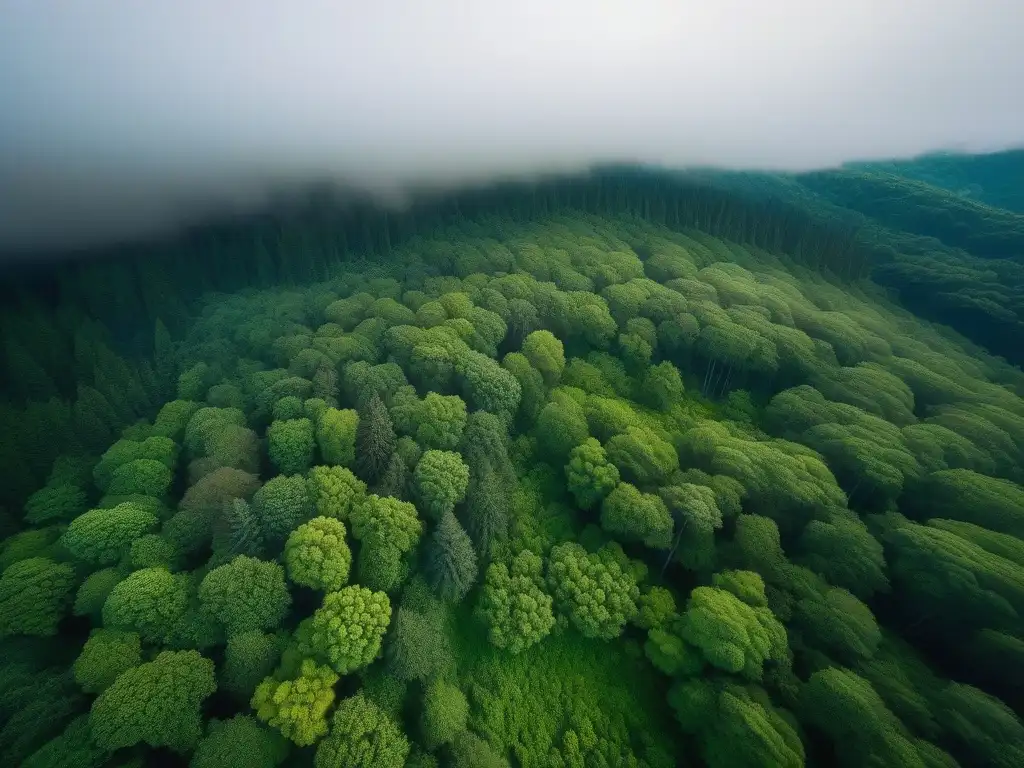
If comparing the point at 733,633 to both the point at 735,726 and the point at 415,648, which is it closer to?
the point at 735,726

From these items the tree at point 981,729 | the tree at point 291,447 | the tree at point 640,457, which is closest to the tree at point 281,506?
the tree at point 291,447

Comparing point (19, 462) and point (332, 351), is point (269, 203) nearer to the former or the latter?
point (332, 351)

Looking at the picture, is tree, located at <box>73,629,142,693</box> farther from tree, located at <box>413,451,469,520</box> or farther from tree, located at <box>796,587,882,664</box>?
tree, located at <box>796,587,882,664</box>

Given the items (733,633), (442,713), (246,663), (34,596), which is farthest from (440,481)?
(34,596)

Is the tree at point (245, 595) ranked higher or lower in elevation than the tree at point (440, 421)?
lower

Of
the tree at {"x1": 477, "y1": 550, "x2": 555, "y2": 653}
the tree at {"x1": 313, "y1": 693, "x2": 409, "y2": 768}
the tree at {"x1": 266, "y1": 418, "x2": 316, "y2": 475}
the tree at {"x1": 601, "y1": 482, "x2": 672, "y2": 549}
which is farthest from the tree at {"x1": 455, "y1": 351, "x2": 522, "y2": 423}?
the tree at {"x1": 313, "y1": 693, "x2": 409, "y2": 768}

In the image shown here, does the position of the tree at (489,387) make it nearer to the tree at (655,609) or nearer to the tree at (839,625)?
the tree at (655,609)
